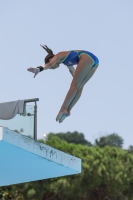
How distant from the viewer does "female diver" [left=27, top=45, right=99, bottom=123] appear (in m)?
9.85

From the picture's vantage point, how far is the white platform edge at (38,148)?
9875 mm

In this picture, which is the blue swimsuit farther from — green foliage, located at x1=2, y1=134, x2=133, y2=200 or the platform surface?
green foliage, located at x1=2, y1=134, x2=133, y2=200

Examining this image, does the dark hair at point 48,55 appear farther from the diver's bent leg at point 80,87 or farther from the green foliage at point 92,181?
the green foliage at point 92,181

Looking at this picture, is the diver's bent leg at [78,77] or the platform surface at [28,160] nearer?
the diver's bent leg at [78,77]

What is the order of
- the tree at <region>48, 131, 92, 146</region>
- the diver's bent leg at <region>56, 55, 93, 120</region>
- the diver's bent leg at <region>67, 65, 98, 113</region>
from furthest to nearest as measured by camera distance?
the tree at <region>48, 131, 92, 146</region>, the diver's bent leg at <region>67, 65, 98, 113</region>, the diver's bent leg at <region>56, 55, 93, 120</region>

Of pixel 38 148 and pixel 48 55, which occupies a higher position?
pixel 48 55

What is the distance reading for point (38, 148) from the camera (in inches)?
425

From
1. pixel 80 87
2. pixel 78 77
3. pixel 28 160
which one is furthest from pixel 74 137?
pixel 78 77

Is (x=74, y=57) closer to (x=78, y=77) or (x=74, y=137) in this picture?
(x=78, y=77)

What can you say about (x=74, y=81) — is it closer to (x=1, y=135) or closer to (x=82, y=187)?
(x=1, y=135)

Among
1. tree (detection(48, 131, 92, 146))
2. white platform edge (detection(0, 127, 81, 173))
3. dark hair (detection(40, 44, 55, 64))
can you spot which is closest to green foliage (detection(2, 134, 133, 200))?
white platform edge (detection(0, 127, 81, 173))

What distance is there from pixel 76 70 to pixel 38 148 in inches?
75.1

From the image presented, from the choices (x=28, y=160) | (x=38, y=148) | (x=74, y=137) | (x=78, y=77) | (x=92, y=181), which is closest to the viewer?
(x=78, y=77)

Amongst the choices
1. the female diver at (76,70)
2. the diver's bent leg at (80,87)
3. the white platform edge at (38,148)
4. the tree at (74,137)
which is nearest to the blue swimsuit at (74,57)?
the female diver at (76,70)
